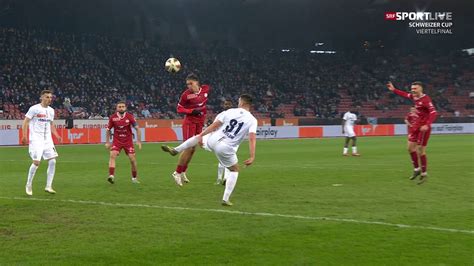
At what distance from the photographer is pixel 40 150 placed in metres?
13.6

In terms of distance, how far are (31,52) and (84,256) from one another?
149 ft

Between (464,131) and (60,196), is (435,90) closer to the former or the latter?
(464,131)

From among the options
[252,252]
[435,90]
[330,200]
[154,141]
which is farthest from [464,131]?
[252,252]

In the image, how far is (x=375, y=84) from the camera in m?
67.5

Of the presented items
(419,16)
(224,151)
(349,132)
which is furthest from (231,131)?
(419,16)

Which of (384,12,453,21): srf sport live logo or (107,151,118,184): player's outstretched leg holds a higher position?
(384,12,453,21): srf sport live logo

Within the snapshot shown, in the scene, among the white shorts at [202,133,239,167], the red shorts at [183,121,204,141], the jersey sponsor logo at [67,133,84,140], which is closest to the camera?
the white shorts at [202,133,239,167]

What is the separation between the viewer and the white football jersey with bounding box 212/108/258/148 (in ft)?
37.0

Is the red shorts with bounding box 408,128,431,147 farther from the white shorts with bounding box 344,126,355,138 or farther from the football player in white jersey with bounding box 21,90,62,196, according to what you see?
the white shorts with bounding box 344,126,355,138

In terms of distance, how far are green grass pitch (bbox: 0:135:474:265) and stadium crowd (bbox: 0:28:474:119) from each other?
99.8 feet

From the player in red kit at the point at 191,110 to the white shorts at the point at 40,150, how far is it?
113 inches

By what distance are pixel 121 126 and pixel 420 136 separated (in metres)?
7.74

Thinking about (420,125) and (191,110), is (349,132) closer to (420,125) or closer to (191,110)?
(420,125)

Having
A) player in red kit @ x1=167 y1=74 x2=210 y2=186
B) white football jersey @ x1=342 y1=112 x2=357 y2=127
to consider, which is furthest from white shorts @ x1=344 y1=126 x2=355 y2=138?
player in red kit @ x1=167 y1=74 x2=210 y2=186
